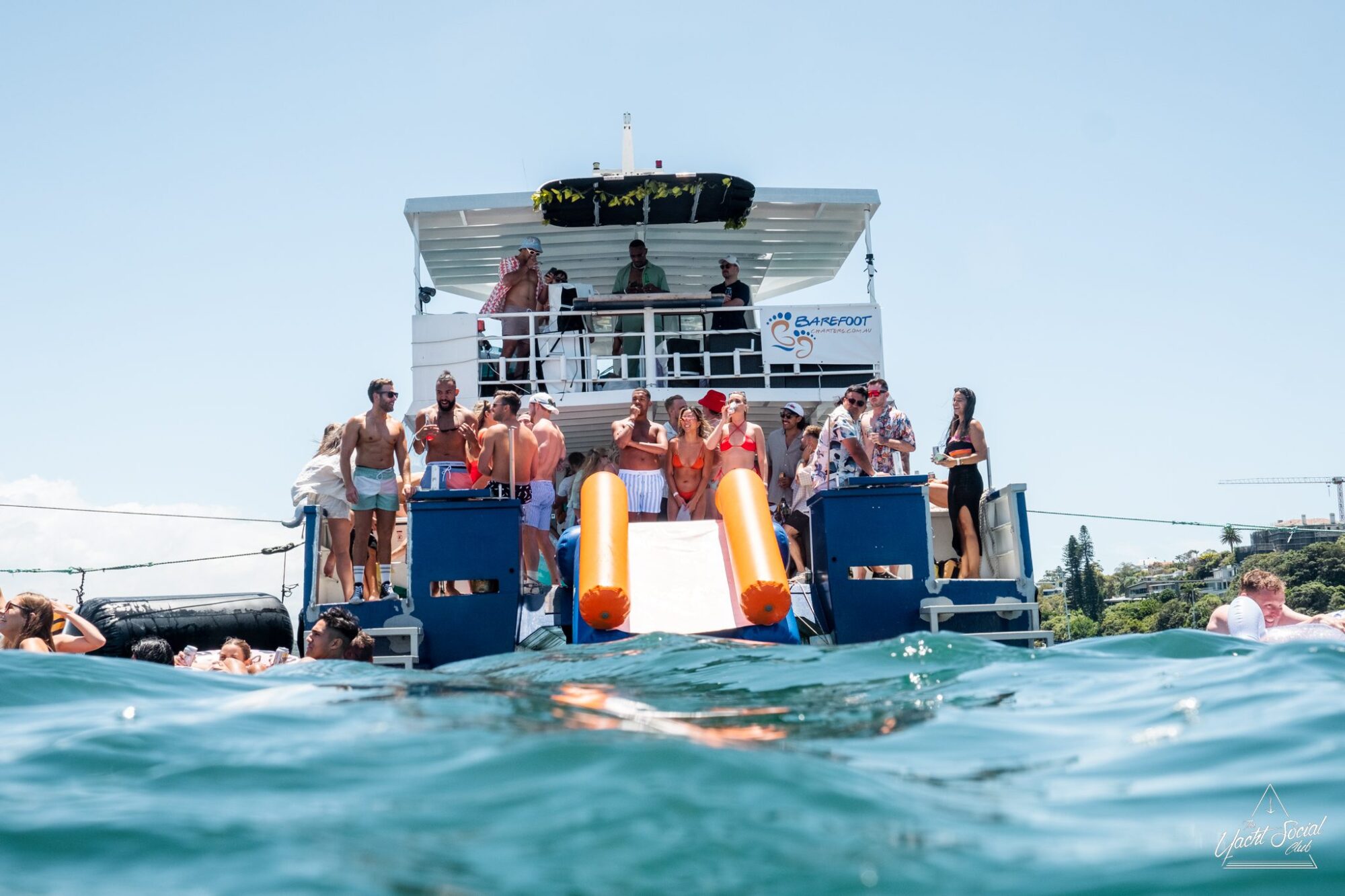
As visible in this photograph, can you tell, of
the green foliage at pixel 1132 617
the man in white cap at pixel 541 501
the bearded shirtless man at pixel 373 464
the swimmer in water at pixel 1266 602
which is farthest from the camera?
the green foliage at pixel 1132 617

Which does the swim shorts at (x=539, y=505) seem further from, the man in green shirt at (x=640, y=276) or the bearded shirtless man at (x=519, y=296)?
the man in green shirt at (x=640, y=276)

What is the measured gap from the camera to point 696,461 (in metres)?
9.01

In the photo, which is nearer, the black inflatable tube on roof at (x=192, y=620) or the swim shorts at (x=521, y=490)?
the swim shorts at (x=521, y=490)

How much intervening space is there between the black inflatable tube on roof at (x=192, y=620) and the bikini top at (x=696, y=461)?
4243 millimetres

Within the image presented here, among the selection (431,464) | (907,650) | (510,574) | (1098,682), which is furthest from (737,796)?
(431,464)

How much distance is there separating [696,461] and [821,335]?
3.00 meters

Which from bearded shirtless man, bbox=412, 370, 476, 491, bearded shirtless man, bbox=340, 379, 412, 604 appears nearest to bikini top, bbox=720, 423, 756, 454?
bearded shirtless man, bbox=412, 370, 476, 491

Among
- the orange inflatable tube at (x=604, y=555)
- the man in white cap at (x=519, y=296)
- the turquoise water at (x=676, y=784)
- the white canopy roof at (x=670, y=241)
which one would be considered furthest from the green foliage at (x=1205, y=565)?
the turquoise water at (x=676, y=784)

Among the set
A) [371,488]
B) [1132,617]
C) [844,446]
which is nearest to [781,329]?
[844,446]

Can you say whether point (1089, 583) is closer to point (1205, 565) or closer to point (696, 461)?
point (1205, 565)

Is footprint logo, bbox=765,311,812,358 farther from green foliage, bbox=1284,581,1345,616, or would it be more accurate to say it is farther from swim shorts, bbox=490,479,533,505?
green foliage, bbox=1284,581,1345,616

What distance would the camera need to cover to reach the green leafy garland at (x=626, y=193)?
37.2 ft

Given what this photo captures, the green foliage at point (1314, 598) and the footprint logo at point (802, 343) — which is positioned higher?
the footprint logo at point (802, 343)

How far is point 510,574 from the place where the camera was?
7344 millimetres
